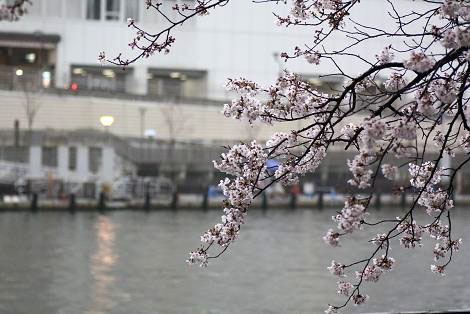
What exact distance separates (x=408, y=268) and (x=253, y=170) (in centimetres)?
1374

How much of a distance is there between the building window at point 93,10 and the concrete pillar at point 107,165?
9.05 m

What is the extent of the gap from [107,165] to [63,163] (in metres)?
1.88

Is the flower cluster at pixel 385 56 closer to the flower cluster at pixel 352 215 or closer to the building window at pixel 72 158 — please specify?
Answer: the flower cluster at pixel 352 215

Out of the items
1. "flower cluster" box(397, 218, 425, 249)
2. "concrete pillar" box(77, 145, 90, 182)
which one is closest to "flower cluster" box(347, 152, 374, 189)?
"flower cluster" box(397, 218, 425, 249)

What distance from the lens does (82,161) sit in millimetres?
42750

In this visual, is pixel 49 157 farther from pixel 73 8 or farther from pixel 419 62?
pixel 419 62

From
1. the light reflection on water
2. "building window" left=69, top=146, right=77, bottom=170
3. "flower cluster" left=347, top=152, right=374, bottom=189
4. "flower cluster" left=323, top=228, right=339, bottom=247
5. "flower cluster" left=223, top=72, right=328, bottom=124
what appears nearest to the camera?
"flower cluster" left=347, top=152, right=374, bottom=189

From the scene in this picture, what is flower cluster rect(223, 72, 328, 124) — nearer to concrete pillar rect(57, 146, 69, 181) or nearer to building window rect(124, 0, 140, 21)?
concrete pillar rect(57, 146, 69, 181)

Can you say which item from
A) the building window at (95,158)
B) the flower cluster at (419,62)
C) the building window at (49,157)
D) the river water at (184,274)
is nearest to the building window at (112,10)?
the building window at (95,158)

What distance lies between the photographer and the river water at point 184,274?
13742 millimetres

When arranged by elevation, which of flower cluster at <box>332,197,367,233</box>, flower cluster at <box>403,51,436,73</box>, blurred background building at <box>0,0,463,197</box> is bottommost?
flower cluster at <box>332,197,367,233</box>

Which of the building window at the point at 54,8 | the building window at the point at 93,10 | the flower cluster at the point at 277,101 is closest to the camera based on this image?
the flower cluster at the point at 277,101

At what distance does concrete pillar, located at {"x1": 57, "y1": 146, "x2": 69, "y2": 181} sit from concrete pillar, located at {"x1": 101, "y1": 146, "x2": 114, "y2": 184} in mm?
1539

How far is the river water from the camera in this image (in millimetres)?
13742
